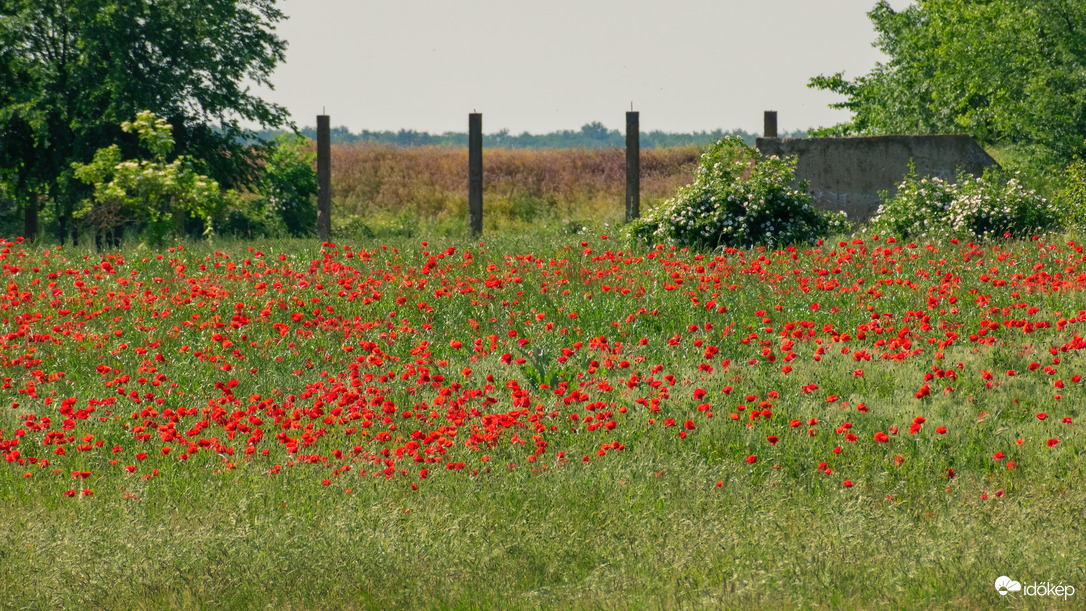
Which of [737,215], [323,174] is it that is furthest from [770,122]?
[323,174]

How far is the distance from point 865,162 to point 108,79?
46.6 ft

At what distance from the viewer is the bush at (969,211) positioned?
49.2ft

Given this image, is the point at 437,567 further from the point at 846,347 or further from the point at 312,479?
the point at 846,347

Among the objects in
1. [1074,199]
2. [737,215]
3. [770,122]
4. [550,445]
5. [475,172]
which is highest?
[770,122]

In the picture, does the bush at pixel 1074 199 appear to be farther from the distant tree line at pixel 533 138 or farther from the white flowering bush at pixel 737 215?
the distant tree line at pixel 533 138

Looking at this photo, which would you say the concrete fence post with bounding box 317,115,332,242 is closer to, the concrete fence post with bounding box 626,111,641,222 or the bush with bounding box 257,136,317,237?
the concrete fence post with bounding box 626,111,641,222

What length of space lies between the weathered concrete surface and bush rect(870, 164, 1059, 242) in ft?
5.08

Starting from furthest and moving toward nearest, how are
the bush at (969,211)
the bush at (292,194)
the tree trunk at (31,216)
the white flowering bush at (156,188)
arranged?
the bush at (292,194) → the tree trunk at (31,216) → the white flowering bush at (156,188) → the bush at (969,211)

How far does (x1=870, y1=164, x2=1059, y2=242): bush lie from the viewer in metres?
15.0

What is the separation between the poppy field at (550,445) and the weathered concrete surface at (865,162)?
633 centimetres

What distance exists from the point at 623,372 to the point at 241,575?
4.24 metres

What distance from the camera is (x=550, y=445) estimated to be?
676 cm

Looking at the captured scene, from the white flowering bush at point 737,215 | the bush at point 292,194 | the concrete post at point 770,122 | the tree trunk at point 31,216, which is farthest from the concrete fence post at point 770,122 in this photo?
the tree trunk at point 31,216

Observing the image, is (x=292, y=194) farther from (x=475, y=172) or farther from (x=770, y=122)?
(x=770, y=122)
